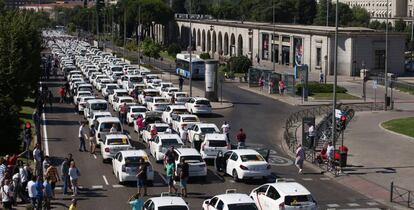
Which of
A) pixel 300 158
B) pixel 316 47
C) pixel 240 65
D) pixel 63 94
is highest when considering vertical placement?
pixel 316 47

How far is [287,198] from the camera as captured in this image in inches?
989

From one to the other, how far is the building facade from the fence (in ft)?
203

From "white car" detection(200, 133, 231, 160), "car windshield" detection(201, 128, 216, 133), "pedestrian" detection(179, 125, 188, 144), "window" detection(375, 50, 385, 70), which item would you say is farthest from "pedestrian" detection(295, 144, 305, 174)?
"window" detection(375, 50, 385, 70)

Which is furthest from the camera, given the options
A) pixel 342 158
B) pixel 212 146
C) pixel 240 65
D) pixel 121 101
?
pixel 240 65

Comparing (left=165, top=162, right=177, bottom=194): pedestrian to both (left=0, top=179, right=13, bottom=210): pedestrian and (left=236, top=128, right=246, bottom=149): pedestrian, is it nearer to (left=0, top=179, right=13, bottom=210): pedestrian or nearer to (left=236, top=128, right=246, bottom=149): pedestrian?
(left=0, top=179, right=13, bottom=210): pedestrian

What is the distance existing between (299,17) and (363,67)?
256ft

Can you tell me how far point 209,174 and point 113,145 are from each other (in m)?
4.93

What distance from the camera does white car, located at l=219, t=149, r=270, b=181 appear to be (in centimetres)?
3159

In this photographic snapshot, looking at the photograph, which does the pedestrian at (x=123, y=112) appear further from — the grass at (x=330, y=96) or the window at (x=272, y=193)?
the window at (x=272, y=193)

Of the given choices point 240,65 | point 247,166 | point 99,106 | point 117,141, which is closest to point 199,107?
point 99,106

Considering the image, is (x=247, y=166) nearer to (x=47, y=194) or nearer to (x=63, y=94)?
(x=47, y=194)

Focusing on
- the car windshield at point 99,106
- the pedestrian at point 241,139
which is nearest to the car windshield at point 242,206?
the pedestrian at point 241,139

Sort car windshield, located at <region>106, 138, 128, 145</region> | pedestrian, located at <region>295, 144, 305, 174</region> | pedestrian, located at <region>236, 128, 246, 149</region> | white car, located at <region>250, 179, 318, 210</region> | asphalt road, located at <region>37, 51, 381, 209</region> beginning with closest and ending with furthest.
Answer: white car, located at <region>250, 179, 318, 210</region>, asphalt road, located at <region>37, 51, 381, 209</region>, pedestrian, located at <region>295, 144, 305, 174</region>, car windshield, located at <region>106, 138, 128, 145</region>, pedestrian, located at <region>236, 128, 246, 149</region>

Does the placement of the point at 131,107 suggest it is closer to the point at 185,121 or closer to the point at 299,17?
the point at 185,121
